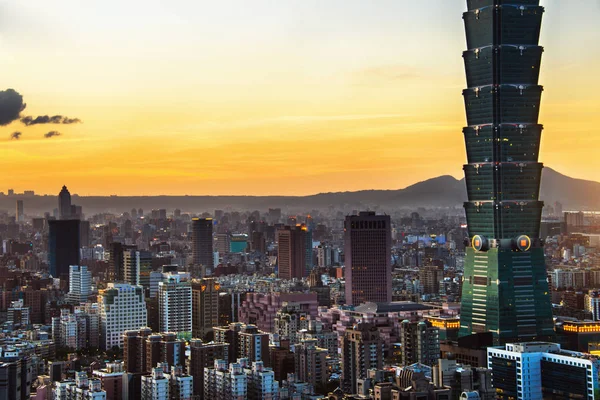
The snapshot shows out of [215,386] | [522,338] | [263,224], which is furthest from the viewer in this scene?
[263,224]

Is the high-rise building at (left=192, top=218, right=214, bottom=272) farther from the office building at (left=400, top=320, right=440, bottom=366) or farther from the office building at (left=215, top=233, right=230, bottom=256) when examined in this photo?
the office building at (left=400, top=320, right=440, bottom=366)

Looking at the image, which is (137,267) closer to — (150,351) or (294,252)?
(294,252)

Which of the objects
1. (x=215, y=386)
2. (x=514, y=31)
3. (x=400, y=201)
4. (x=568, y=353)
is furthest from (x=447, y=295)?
(x=215, y=386)

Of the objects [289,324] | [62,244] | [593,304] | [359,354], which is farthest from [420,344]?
[62,244]

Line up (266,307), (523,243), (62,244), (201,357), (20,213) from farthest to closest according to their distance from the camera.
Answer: (62,244), (20,213), (266,307), (523,243), (201,357)

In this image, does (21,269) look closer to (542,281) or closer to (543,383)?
(542,281)
